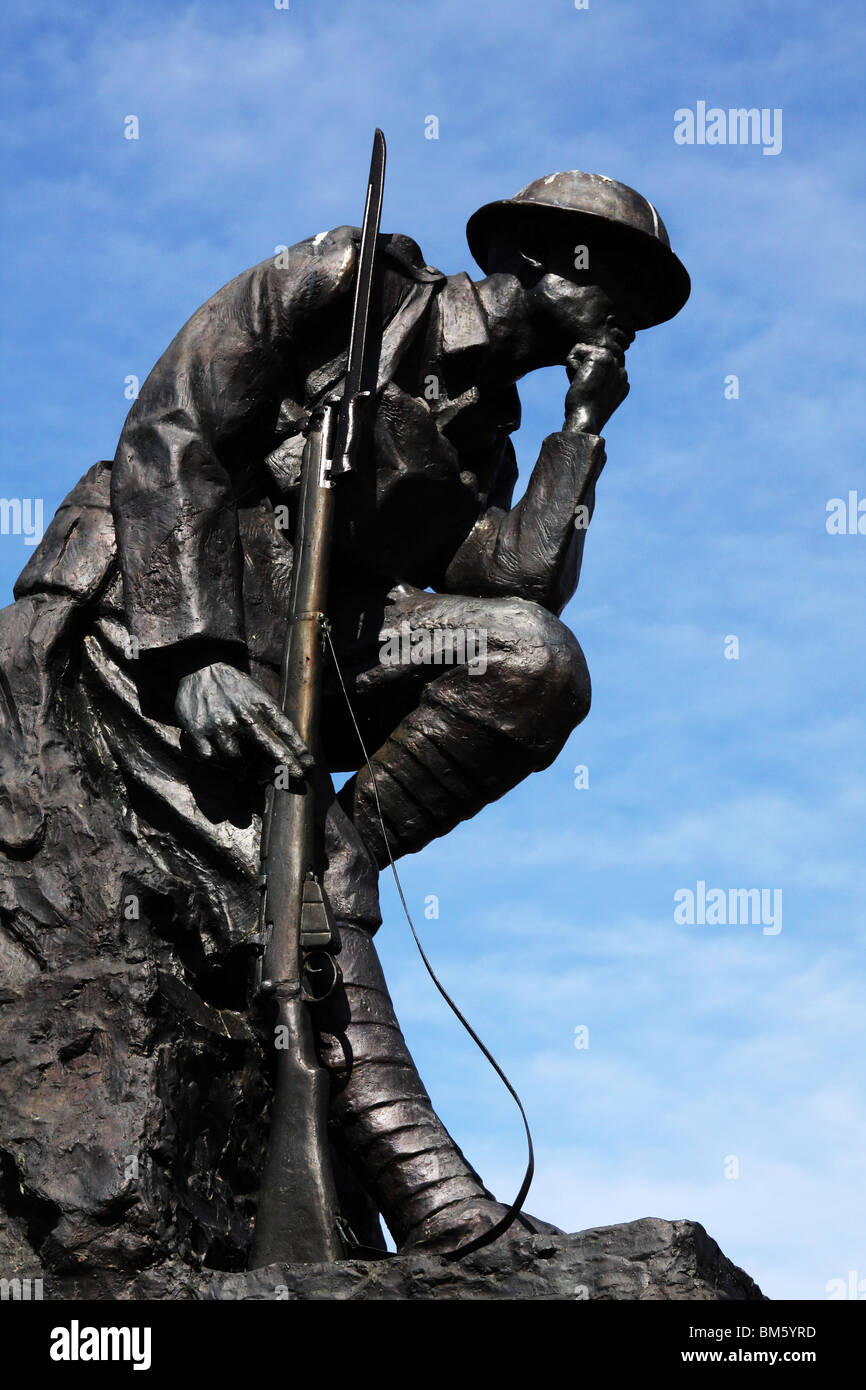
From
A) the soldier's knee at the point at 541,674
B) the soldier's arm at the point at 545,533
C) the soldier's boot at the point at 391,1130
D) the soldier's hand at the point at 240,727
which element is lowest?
the soldier's boot at the point at 391,1130

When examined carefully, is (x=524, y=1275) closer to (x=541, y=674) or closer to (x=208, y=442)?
(x=541, y=674)

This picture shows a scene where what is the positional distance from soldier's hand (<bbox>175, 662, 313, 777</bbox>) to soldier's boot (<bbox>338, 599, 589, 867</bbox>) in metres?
0.52

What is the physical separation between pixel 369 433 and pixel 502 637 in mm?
741

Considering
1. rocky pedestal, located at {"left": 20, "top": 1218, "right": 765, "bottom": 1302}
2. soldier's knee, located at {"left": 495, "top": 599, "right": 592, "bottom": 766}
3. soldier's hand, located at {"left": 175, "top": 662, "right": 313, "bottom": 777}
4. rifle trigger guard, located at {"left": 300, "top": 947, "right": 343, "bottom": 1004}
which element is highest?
soldier's knee, located at {"left": 495, "top": 599, "right": 592, "bottom": 766}

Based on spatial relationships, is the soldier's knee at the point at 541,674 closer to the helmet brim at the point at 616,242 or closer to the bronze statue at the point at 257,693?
the bronze statue at the point at 257,693

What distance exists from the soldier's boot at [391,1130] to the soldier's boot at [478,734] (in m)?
0.57

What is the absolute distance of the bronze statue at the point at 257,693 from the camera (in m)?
5.81

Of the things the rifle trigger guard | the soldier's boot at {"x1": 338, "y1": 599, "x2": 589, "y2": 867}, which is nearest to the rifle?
the rifle trigger guard

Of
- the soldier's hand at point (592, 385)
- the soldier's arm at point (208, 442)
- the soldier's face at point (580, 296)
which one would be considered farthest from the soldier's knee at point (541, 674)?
the soldier's face at point (580, 296)

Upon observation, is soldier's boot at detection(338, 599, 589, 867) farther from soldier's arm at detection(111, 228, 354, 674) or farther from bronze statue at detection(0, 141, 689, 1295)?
soldier's arm at detection(111, 228, 354, 674)

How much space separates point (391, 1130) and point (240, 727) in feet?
3.96

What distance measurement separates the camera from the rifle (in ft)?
18.4

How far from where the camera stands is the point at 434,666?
6465 mm

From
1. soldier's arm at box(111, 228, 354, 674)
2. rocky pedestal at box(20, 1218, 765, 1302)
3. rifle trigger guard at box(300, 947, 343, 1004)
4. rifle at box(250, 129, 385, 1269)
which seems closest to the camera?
rocky pedestal at box(20, 1218, 765, 1302)
